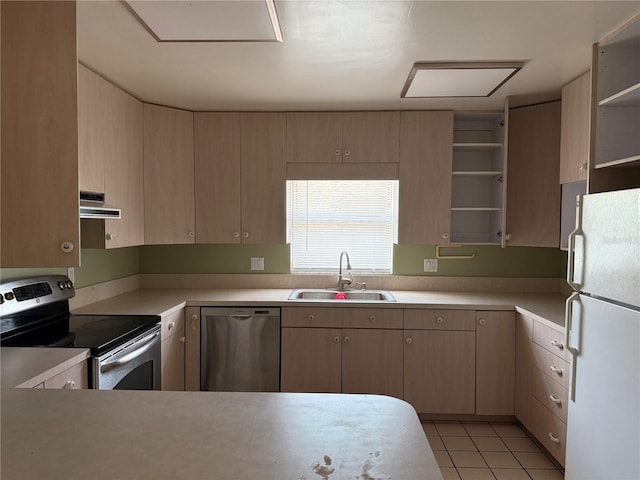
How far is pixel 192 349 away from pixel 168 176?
4.31ft

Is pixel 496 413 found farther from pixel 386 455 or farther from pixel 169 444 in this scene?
pixel 169 444

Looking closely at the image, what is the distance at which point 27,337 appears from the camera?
2078 millimetres

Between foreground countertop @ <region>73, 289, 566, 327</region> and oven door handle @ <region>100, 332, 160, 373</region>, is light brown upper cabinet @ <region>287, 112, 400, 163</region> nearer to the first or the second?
foreground countertop @ <region>73, 289, 566, 327</region>

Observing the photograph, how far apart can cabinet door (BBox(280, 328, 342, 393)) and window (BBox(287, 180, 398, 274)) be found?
78 centimetres

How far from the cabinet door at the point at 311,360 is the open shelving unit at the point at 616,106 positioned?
1.96m

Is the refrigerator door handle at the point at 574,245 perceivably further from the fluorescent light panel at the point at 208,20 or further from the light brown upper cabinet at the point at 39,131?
the light brown upper cabinet at the point at 39,131

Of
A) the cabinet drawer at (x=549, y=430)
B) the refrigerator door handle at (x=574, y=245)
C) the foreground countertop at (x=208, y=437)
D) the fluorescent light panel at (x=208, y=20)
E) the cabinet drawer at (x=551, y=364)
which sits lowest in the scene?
the cabinet drawer at (x=549, y=430)

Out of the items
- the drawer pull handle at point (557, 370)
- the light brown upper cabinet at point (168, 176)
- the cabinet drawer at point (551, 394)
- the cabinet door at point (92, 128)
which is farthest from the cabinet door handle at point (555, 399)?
the cabinet door at point (92, 128)

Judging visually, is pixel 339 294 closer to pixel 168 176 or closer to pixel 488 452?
pixel 488 452

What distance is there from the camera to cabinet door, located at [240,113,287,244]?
3.34 m

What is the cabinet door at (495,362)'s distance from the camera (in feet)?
9.71

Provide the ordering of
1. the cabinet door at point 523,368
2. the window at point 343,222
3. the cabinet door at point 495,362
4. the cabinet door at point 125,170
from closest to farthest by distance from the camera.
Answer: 1. the cabinet door at point 125,170
2. the cabinet door at point 523,368
3. the cabinet door at point 495,362
4. the window at point 343,222

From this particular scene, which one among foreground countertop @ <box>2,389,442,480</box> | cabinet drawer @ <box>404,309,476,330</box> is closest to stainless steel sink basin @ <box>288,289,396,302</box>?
cabinet drawer @ <box>404,309,476,330</box>

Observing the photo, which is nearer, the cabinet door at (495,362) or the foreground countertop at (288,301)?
the foreground countertop at (288,301)
